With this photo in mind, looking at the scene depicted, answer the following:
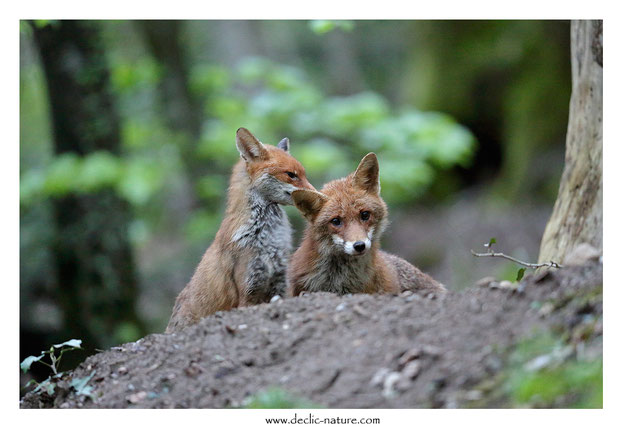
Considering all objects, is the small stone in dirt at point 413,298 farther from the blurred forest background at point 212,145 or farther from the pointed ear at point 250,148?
the blurred forest background at point 212,145

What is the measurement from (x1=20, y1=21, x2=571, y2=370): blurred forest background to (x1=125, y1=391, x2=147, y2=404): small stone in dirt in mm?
4102

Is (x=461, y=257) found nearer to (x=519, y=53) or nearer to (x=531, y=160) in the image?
(x=531, y=160)

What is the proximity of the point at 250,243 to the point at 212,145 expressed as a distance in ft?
21.7

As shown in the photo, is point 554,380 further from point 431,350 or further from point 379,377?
point 379,377

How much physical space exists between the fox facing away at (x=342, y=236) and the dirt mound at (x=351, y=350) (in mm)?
720

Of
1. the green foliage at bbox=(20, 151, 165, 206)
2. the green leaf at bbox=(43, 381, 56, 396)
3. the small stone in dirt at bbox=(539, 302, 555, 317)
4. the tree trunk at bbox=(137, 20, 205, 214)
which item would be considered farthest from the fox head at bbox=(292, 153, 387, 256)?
the tree trunk at bbox=(137, 20, 205, 214)

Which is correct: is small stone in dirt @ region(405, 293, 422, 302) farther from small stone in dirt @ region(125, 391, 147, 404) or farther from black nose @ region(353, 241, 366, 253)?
small stone in dirt @ region(125, 391, 147, 404)

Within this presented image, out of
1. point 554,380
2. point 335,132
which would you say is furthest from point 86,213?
point 554,380

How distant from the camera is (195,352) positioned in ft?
17.5

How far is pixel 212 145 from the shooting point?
13.0 m

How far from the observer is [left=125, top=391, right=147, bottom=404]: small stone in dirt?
4980 millimetres
